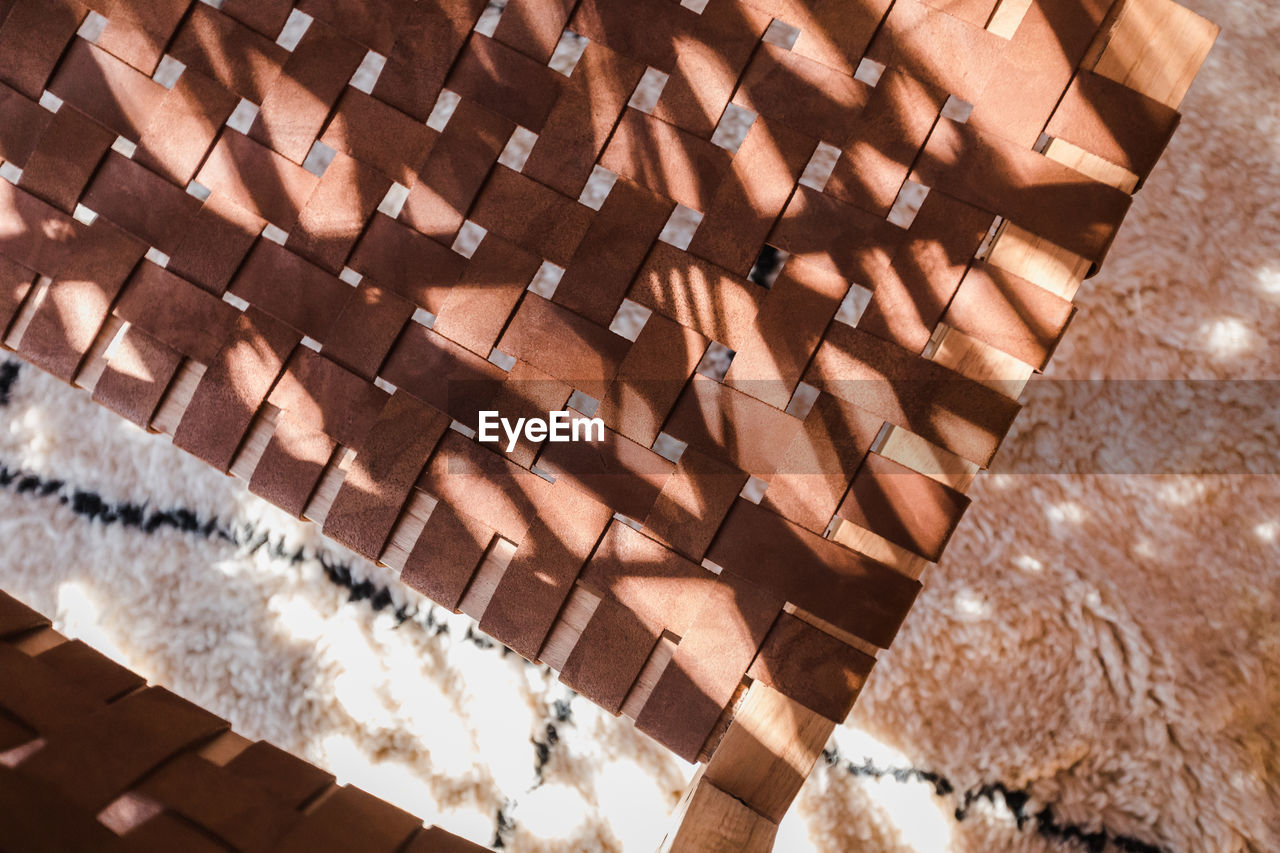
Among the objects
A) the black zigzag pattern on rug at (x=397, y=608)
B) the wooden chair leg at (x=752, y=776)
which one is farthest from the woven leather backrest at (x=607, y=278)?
the black zigzag pattern on rug at (x=397, y=608)

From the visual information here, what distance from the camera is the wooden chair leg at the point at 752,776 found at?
0.42 m

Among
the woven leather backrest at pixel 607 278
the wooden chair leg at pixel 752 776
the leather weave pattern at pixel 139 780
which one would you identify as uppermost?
the woven leather backrest at pixel 607 278

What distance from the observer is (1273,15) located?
2.22 feet

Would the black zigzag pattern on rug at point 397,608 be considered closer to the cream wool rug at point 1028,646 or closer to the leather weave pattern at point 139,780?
the cream wool rug at point 1028,646

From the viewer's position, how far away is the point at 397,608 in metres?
0.70

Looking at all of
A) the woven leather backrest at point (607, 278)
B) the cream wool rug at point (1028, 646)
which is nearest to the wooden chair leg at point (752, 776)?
the woven leather backrest at point (607, 278)

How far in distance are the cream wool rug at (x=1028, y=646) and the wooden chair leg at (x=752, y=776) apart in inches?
9.9

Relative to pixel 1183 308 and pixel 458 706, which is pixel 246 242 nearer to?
pixel 458 706

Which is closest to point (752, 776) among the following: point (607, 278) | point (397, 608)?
point (607, 278)

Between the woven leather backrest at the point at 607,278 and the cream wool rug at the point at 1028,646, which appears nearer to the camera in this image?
the woven leather backrest at the point at 607,278

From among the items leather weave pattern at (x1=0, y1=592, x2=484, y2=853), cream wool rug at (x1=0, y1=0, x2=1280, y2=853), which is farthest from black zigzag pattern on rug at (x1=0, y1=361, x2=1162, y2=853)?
leather weave pattern at (x1=0, y1=592, x2=484, y2=853)

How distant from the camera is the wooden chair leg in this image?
1.37 feet

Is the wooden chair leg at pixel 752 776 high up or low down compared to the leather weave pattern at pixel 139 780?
up

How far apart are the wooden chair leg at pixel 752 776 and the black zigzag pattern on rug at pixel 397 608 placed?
25 cm
